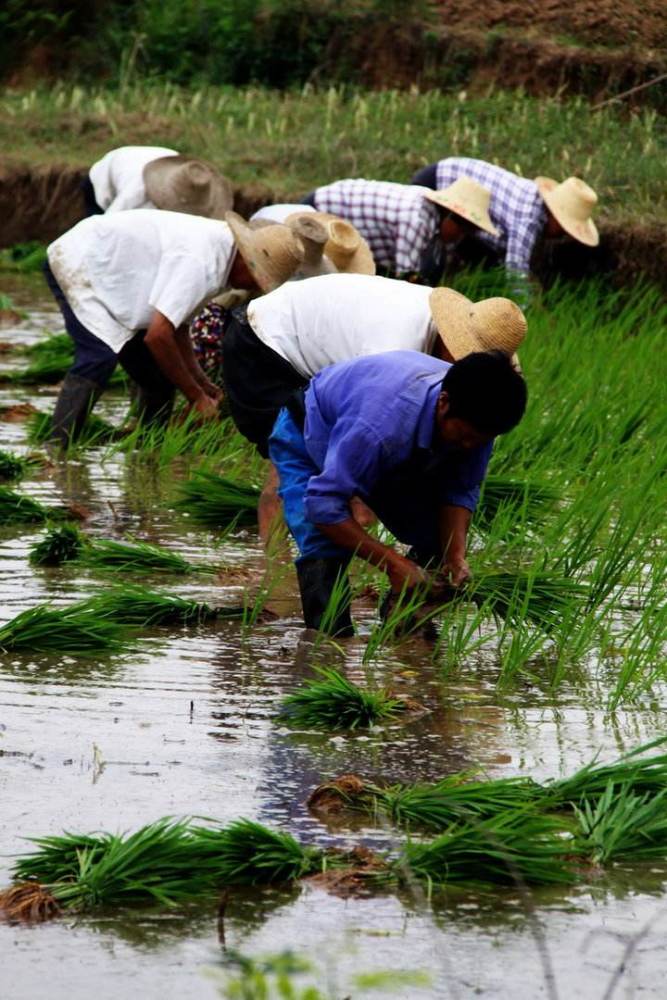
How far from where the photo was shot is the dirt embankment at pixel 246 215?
10.9 meters

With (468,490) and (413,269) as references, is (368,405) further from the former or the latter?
(413,269)

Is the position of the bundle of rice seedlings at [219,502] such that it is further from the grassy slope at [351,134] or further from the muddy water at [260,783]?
the grassy slope at [351,134]

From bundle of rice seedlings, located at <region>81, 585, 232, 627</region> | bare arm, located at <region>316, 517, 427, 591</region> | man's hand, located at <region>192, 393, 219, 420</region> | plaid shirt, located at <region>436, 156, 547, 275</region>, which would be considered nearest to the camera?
bare arm, located at <region>316, 517, 427, 591</region>

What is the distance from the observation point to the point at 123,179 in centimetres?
809

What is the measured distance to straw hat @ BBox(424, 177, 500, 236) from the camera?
7.92 m

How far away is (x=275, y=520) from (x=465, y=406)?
1.87 m

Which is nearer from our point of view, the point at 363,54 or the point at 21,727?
the point at 21,727

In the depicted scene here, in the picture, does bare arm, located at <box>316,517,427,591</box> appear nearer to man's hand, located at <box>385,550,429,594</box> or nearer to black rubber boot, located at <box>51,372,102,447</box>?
man's hand, located at <box>385,550,429,594</box>

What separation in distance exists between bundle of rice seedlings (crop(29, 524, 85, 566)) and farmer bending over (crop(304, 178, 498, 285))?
2794 millimetres

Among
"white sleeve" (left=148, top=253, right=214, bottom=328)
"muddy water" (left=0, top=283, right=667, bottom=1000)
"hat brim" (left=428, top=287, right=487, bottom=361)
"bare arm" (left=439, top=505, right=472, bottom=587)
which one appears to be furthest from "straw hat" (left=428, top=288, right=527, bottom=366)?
"white sleeve" (left=148, top=253, right=214, bottom=328)

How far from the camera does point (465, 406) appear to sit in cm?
403

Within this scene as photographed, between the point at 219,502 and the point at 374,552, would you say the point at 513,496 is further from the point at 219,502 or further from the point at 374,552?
the point at 374,552

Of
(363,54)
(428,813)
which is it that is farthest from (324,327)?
(363,54)

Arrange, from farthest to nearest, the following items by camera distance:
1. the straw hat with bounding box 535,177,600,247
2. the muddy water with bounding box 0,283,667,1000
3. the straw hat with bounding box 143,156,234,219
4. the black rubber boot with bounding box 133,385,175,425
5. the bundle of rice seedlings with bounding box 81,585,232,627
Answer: the straw hat with bounding box 535,177,600,247 < the straw hat with bounding box 143,156,234,219 < the black rubber boot with bounding box 133,385,175,425 < the bundle of rice seedlings with bounding box 81,585,232,627 < the muddy water with bounding box 0,283,667,1000
